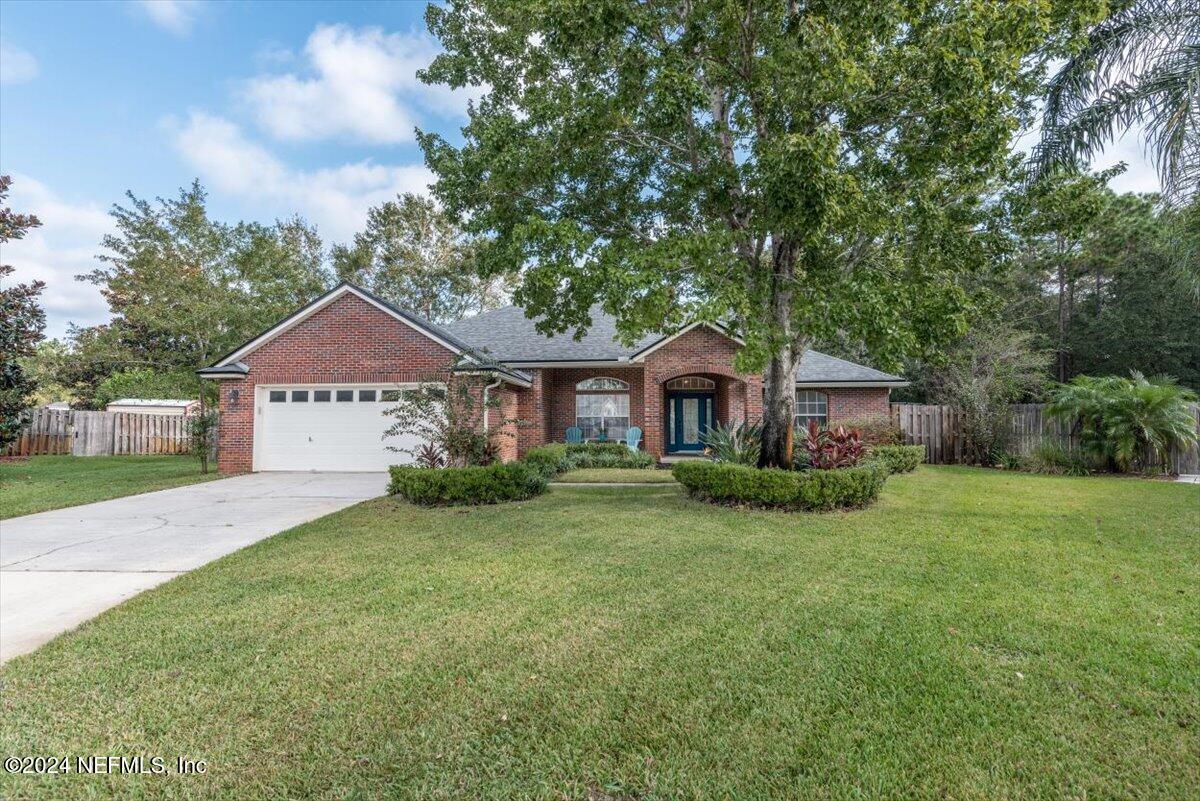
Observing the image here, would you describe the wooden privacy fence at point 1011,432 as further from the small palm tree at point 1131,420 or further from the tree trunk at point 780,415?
the tree trunk at point 780,415

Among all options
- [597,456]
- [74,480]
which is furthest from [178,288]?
[597,456]

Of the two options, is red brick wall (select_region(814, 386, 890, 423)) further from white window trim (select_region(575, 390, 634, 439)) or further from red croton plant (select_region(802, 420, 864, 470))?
red croton plant (select_region(802, 420, 864, 470))

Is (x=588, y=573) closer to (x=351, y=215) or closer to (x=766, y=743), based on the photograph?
(x=766, y=743)

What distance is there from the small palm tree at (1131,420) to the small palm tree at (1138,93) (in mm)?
6707

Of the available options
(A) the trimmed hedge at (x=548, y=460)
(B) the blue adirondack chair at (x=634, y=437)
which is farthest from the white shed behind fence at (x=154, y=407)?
(B) the blue adirondack chair at (x=634, y=437)

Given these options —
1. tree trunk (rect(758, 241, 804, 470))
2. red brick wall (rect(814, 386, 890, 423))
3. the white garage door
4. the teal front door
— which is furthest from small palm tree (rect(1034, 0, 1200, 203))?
the white garage door

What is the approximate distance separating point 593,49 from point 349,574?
8016 millimetres

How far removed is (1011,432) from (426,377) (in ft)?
53.6

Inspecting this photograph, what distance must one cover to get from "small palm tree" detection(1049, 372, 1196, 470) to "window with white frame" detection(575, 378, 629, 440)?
11.9m

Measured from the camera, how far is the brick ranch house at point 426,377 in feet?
46.0

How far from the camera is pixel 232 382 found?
14305 millimetres

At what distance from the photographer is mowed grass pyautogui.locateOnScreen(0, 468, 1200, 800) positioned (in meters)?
2.43

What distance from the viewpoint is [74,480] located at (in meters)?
12.3

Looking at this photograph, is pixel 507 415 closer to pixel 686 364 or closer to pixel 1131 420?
pixel 686 364
